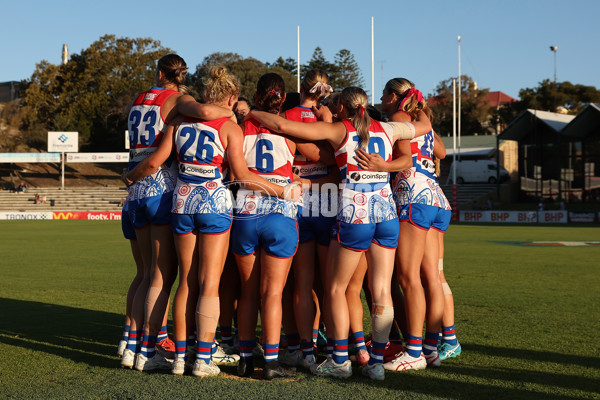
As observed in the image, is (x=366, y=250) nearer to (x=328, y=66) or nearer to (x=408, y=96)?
(x=408, y=96)

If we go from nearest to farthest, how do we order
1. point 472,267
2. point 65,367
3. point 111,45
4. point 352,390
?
point 352,390 < point 65,367 < point 472,267 < point 111,45

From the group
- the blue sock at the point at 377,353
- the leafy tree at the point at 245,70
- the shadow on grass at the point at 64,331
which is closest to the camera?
the blue sock at the point at 377,353

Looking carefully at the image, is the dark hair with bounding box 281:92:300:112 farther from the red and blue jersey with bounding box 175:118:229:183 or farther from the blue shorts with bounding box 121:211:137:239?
the blue shorts with bounding box 121:211:137:239

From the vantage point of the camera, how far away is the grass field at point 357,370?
169 inches

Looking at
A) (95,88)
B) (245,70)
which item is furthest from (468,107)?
(95,88)

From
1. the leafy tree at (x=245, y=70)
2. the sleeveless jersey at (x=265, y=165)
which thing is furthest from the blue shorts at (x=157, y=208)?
the leafy tree at (x=245, y=70)

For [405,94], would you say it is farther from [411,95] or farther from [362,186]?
[362,186]

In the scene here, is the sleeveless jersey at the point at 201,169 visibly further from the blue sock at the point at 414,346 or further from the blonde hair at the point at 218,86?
the blue sock at the point at 414,346

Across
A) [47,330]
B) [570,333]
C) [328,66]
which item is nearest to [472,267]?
[570,333]

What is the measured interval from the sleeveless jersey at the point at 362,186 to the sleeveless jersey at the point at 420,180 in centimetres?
39

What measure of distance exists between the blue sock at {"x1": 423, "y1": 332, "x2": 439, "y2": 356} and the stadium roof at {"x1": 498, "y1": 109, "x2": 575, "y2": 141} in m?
41.5

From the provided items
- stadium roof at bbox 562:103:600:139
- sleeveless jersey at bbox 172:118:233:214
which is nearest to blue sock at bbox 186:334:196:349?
sleeveless jersey at bbox 172:118:233:214

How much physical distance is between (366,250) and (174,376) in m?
1.85

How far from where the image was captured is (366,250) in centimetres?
486
